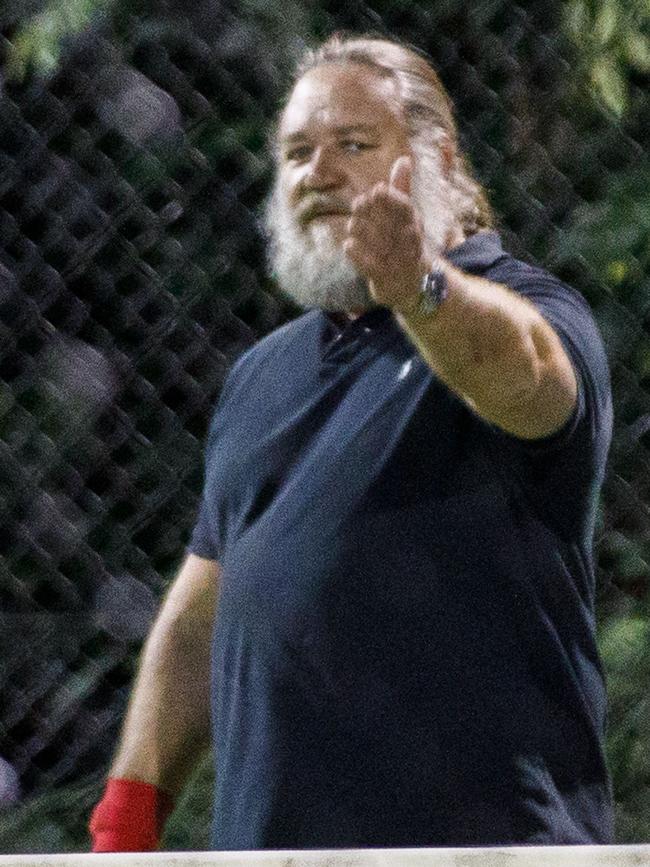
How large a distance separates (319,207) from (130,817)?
2.32ft

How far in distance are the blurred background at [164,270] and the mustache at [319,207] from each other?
675mm

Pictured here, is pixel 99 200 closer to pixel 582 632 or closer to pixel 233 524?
pixel 233 524

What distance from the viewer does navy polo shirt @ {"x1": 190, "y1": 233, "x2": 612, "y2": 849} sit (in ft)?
6.23

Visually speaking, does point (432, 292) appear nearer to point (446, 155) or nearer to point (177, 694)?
point (446, 155)

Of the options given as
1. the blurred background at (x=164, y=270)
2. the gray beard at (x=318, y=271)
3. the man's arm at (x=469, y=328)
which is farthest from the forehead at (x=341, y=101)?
the blurred background at (x=164, y=270)

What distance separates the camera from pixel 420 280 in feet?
5.52

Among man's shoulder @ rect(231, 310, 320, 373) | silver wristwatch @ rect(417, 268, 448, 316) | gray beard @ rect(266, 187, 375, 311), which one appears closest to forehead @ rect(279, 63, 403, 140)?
gray beard @ rect(266, 187, 375, 311)

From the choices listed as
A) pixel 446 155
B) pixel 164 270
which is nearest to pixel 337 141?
pixel 446 155

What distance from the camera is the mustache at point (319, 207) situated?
2.04 metres

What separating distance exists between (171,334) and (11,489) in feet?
1.09

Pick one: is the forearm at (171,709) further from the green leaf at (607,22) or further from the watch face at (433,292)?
the green leaf at (607,22)

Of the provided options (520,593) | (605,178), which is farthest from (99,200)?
(520,593)

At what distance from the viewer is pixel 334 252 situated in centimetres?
202

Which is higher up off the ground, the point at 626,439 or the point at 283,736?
the point at 283,736
